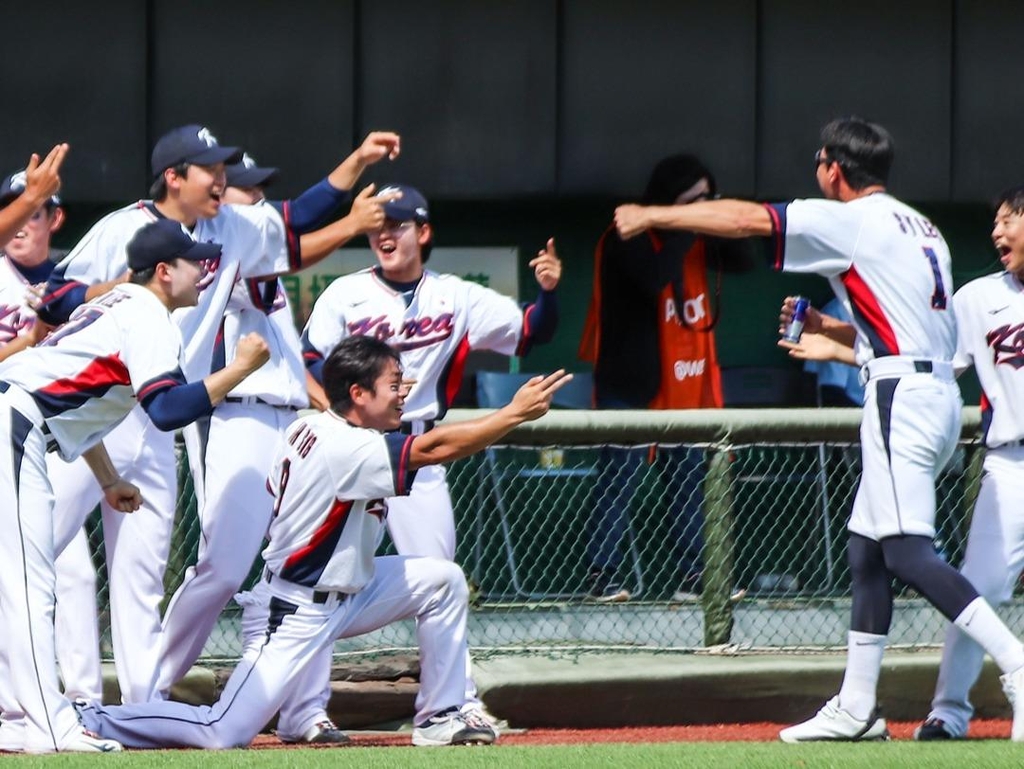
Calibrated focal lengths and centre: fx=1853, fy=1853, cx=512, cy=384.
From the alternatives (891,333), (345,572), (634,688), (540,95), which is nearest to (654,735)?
(634,688)

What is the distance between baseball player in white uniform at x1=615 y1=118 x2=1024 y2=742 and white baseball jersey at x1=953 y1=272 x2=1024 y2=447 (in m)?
0.36

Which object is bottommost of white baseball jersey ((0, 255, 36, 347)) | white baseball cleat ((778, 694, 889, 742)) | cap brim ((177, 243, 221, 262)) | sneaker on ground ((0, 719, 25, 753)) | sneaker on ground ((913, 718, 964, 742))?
sneaker on ground ((913, 718, 964, 742))

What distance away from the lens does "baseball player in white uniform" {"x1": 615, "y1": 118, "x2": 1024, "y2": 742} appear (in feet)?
16.4

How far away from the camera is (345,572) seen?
5059mm

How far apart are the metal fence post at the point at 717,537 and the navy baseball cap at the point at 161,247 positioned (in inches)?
86.6

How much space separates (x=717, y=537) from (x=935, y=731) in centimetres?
131

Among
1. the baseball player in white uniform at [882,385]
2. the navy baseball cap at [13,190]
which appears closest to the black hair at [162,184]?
the navy baseball cap at [13,190]

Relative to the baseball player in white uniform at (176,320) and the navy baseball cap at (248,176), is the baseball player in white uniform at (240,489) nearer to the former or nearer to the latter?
the baseball player in white uniform at (176,320)

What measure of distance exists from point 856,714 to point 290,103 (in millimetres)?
3936

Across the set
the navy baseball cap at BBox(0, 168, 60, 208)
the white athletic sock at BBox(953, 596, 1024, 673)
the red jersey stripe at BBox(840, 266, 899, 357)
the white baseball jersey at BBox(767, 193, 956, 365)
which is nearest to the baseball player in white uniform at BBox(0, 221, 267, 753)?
the navy baseball cap at BBox(0, 168, 60, 208)

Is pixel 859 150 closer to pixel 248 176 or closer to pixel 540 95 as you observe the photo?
pixel 248 176

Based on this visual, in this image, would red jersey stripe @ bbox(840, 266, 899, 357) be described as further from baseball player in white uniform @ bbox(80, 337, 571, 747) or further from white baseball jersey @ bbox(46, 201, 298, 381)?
white baseball jersey @ bbox(46, 201, 298, 381)

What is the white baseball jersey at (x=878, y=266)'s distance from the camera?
5.04 meters

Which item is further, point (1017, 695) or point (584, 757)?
point (1017, 695)
